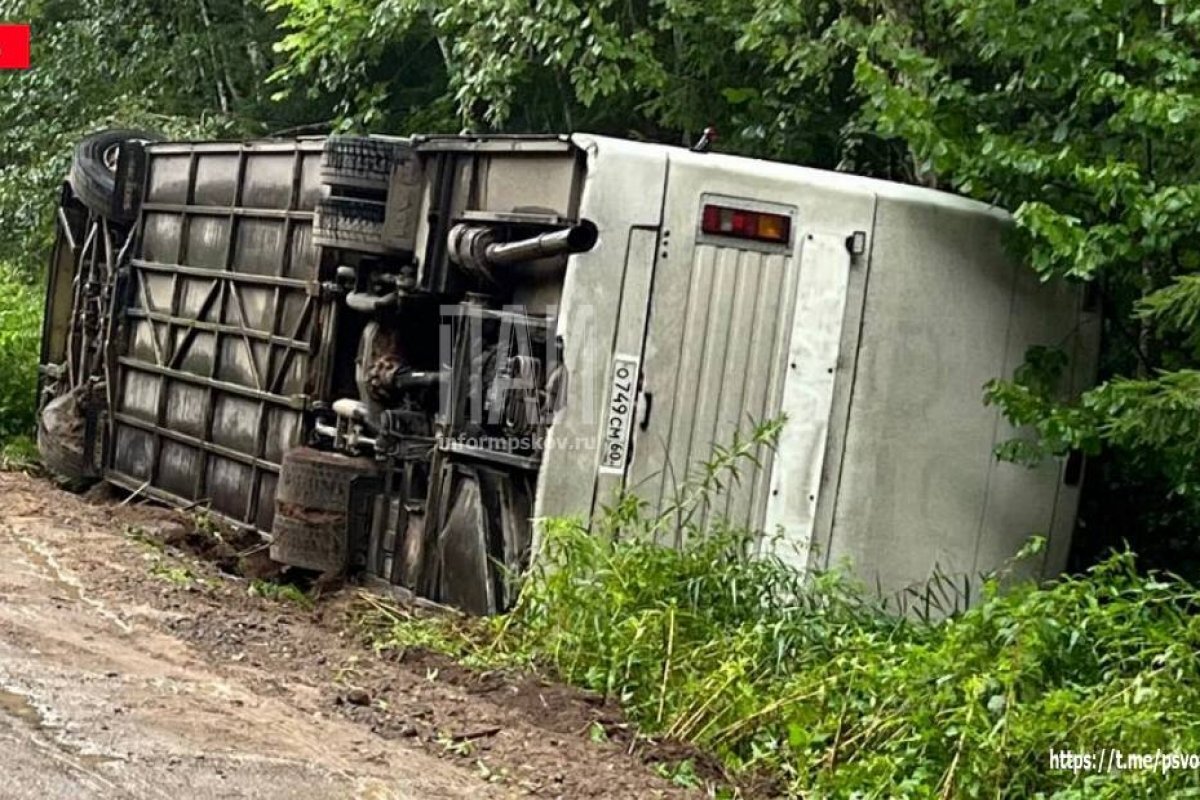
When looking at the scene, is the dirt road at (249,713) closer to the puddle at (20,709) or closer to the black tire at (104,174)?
the puddle at (20,709)

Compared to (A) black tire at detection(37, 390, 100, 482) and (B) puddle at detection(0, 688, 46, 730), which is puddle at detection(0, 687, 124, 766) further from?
(A) black tire at detection(37, 390, 100, 482)

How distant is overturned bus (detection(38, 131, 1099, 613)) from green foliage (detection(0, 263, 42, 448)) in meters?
5.64

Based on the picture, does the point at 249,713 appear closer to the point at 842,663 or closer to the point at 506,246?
the point at 842,663

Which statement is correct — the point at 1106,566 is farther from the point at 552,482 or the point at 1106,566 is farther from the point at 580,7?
the point at 580,7

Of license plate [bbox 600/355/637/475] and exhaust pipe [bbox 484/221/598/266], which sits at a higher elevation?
exhaust pipe [bbox 484/221/598/266]

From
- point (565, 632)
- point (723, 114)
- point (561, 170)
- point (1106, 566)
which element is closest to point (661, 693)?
point (565, 632)

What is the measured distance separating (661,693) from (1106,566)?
1.70 metres

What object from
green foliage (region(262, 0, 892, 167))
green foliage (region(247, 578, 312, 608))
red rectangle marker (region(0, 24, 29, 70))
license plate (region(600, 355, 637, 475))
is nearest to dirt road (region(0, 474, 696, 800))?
green foliage (region(247, 578, 312, 608))

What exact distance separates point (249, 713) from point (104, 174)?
7.16 m

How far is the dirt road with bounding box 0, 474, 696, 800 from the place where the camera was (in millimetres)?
4766

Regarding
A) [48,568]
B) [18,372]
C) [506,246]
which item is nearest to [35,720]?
[506,246]

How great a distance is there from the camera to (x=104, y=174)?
38.7ft

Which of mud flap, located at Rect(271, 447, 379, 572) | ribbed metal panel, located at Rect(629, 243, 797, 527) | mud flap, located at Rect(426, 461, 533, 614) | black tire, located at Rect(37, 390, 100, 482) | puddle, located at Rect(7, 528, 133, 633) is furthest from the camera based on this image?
black tire, located at Rect(37, 390, 100, 482)

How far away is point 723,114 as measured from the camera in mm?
12211
